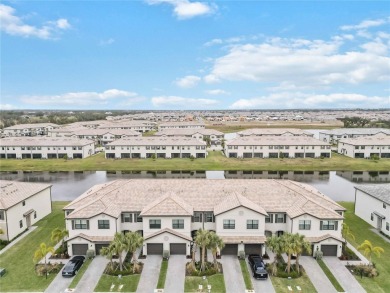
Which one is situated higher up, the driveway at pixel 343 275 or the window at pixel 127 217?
the window at pixel 127 217

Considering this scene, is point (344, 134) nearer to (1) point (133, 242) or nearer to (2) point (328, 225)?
(2) point (328, 225)

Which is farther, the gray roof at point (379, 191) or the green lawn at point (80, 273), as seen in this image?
the gray roof at point (379, 191)

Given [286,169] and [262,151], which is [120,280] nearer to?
[286,169]

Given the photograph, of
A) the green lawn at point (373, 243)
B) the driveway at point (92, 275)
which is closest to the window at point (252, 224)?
the green lawn at point (373, 243)

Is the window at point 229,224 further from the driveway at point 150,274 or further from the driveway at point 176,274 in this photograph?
the driveway at point 150,274

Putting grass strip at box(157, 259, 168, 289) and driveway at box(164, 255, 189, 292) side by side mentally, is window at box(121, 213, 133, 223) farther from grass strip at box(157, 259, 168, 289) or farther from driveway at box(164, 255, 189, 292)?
driveway at box(164, 255, 189, 292)

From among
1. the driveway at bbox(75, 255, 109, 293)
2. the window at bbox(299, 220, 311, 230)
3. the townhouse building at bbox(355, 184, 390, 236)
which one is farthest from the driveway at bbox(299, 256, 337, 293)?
the driveway at bbox(75, 255, 109, 293)

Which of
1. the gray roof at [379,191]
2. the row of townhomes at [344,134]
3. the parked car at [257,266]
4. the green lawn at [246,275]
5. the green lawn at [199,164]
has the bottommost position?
the green lawn at [246,275]
